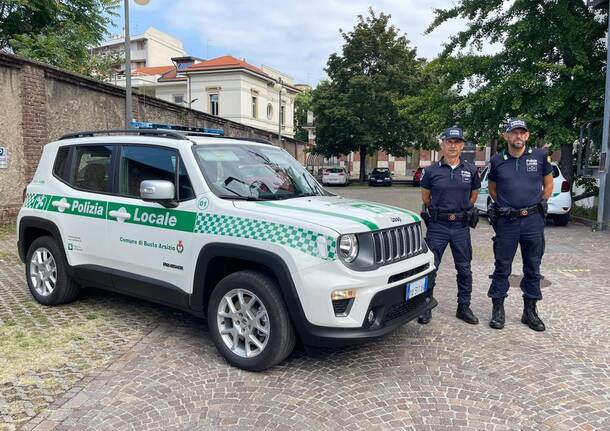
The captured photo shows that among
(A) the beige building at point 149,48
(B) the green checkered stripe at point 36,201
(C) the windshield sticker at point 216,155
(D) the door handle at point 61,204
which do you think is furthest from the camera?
(A) the beige building at point 149,48

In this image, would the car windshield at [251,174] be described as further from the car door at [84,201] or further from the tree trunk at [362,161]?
the tree trunk at [362,161]

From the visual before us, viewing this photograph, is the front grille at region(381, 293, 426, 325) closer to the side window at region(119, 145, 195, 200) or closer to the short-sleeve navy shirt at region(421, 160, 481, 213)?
the short-sleeve navy shirt at region(421, 160, 481, 213)

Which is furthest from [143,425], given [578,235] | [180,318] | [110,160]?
[578,235]

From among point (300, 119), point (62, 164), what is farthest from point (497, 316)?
point (300, 119)

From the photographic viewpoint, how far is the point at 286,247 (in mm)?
3504

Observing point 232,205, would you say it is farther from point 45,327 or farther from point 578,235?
point 578,235

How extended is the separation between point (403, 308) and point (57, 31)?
681 inches

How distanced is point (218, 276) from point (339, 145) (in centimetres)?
3523

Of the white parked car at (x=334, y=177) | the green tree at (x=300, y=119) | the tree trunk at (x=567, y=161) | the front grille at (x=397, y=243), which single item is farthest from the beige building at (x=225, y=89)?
the front grille at (x=397, y=243)

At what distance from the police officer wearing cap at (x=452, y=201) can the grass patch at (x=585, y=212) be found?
10.0 meters

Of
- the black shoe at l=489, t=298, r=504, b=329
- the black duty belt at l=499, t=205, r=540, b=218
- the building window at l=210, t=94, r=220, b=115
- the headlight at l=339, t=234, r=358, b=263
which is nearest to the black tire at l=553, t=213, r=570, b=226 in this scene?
the black shoe at l=489, t=298, r=504, b=329

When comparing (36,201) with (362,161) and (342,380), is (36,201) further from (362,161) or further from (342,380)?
(362,161)

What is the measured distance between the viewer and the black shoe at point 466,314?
198 inches

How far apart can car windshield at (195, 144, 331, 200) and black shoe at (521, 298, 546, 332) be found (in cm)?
234
